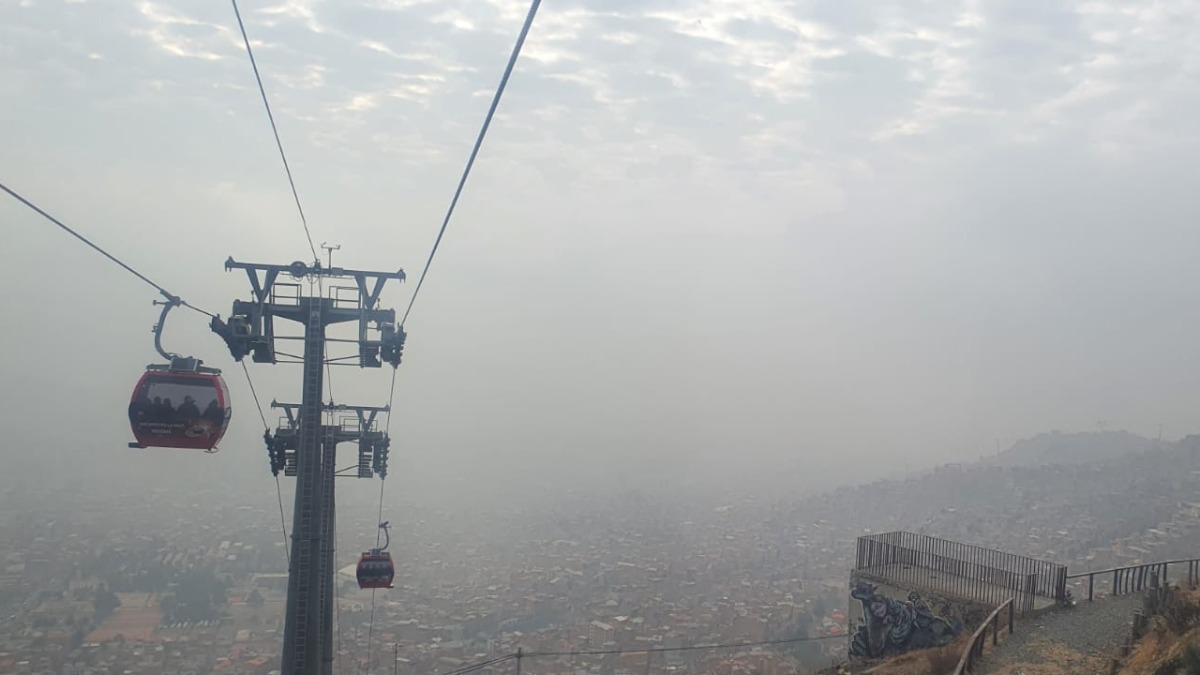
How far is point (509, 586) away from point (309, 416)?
42.6 meters

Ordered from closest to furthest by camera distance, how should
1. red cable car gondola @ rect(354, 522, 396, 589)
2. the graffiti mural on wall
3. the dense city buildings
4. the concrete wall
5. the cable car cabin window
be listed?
the cable car cabin window < the concrete wall < the graffiti mural on wall < red cable car gondola @ rect(354, 522, 396, 589) < the dense city buildings

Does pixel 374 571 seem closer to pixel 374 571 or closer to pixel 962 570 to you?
pixel 374 571

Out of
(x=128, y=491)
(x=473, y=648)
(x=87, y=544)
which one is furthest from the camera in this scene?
(x=128, y=491)

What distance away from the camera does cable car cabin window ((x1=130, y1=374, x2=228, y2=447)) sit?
1241cm

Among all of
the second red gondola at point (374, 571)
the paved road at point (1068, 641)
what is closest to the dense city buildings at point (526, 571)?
the paved road at point (1068, 641)

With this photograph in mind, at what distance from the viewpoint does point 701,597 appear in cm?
5162

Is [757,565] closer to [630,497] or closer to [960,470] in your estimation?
[960,470]

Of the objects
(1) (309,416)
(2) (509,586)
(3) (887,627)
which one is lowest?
(2) (509,586)

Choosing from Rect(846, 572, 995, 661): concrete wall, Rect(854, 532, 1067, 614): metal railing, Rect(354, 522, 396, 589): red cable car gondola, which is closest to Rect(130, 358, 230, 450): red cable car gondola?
Rect(354, 522, 396, 589): red cable car gondola

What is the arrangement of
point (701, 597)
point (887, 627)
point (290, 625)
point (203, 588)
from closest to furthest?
point (290, 625), point (887, 627), point (203, 588), point (701, 597)

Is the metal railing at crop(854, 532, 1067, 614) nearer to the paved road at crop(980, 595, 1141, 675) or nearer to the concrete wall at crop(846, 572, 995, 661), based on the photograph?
the concrete wall at crop(846, 572, 995, 661)

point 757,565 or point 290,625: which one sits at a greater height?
point 290,625

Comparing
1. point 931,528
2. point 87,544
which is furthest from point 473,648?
point 931,528

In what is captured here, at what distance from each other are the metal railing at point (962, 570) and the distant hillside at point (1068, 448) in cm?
9019
